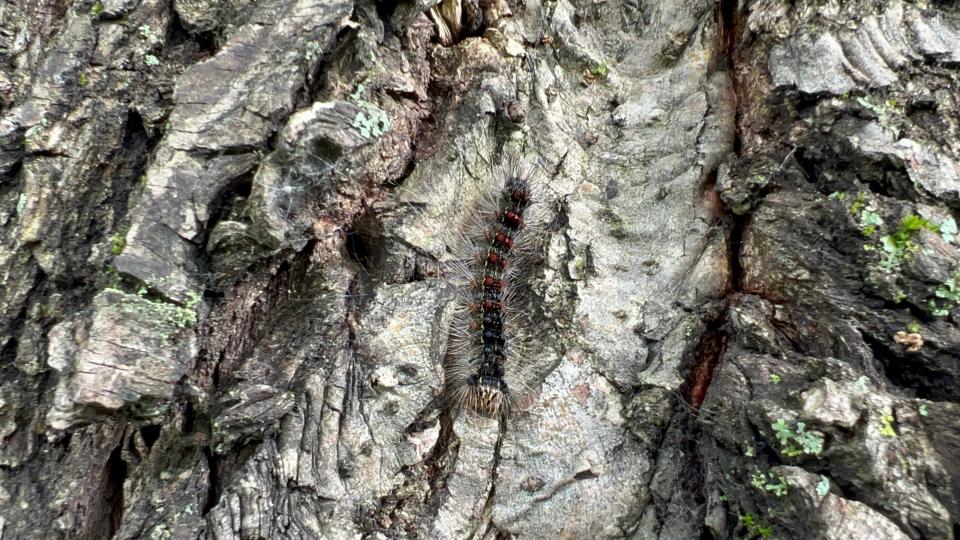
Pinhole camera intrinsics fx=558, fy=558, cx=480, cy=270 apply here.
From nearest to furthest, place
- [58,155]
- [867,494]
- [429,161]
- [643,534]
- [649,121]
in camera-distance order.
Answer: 1. [867,494]
2. [58,155]
3. [643,534]
4. [429,161]
5. [649,121]

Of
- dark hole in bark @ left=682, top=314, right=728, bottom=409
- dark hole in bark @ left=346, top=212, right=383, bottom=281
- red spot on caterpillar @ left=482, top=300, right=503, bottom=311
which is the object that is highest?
dark hole in bark @ left=346, top=212, right=383, bottom=281

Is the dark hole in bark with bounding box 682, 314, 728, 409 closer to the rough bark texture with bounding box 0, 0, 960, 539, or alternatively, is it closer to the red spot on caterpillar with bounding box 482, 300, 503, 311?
the rough bark texture with bounding box 0, 0, 960, 539

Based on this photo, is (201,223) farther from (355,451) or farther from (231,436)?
(355,451)

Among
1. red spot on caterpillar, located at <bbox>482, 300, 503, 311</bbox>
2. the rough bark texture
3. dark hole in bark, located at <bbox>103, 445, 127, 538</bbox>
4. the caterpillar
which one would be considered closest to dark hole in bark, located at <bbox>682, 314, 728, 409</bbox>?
the rough bark texture

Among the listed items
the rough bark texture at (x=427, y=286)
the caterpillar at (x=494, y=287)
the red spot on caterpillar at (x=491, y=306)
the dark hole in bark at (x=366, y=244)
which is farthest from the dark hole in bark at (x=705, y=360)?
the dark hole in bark at (x=366, y=244)

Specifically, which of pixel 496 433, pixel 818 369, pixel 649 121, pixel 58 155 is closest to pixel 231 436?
pixel 496 433

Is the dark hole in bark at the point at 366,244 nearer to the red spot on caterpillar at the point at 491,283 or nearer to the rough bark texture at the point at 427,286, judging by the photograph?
the rough bark texture at the point at 427,286
